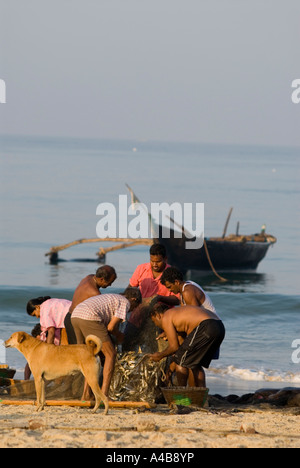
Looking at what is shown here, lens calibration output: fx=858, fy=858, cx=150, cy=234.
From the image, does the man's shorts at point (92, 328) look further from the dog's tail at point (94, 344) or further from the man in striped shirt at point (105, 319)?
the dog's tail at point (94, 344)

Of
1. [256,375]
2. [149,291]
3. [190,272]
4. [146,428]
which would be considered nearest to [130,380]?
[149,291]

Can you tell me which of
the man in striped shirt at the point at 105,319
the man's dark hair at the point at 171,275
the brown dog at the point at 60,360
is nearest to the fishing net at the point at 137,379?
the man in striped shirt at the point at 105,319

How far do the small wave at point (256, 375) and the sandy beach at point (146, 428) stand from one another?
3.77 meters

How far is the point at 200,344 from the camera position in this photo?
7.93 metres

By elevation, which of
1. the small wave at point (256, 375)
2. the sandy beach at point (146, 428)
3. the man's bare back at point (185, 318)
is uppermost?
the man's bare back at point (185, 318)

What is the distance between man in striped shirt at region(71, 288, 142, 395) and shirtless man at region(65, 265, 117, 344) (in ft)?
0.64

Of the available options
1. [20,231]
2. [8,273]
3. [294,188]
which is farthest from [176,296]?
[294,188]

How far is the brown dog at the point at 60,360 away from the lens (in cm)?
731

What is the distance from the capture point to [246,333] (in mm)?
16578

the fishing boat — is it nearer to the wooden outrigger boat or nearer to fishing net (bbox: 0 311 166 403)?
the wooden outrigger boat

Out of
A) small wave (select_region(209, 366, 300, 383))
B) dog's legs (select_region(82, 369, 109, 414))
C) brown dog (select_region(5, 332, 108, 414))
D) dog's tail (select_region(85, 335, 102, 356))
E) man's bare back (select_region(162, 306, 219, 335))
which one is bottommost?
small wave (select_region(209, 366, 300, 383))

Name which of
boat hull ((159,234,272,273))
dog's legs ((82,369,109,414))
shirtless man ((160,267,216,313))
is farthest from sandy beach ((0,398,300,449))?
boat hull ((159,234,272,273))

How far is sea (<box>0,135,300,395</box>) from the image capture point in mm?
13484
